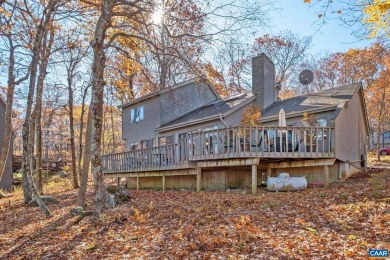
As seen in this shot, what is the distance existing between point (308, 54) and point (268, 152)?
2366 centimetres

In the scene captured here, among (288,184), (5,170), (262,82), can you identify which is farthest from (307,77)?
(5,170)

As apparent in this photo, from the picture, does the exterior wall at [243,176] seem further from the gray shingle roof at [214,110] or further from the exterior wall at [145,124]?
the exterior wall at [145,124]

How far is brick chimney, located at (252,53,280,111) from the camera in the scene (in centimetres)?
1669

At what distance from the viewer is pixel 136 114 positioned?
2086 centimetres

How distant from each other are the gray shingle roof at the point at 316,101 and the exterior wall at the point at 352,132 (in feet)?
1.28

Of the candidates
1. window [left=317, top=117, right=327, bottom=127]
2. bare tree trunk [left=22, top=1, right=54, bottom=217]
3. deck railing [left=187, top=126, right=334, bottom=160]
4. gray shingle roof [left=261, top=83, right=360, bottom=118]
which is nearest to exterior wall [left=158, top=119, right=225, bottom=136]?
gray shingle roof [left=261, top=83, right=360, bottom=118]

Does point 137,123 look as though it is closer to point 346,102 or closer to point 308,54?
point 346,102

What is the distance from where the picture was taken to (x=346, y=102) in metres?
13.0

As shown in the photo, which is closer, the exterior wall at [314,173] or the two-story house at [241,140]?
the two-story house at [241,140]

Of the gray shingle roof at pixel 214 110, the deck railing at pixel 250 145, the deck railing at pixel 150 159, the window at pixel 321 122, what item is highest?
the gray shingle roof at pixel 214 110

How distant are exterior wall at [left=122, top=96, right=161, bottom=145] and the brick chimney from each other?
5.97m

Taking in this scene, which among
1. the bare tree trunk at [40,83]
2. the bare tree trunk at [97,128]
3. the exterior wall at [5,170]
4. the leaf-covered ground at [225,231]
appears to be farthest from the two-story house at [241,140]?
the exterior wall at [5,170]

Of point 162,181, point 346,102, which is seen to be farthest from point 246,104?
point 162,181

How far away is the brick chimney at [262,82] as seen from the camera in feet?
54.7
